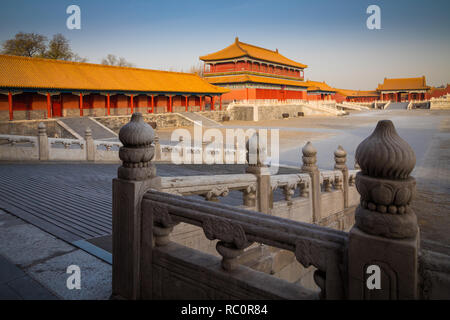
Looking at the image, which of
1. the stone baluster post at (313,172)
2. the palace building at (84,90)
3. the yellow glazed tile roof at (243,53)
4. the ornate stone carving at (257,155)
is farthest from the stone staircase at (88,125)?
the yellow glazed tile roof at (243,53)

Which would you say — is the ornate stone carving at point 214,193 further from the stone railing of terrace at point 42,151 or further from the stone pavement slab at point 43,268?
the stone railing of terrace at point 42,151

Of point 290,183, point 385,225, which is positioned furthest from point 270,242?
point 290,183

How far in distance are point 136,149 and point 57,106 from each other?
25.7 m

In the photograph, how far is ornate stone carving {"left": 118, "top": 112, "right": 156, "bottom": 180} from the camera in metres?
2.50

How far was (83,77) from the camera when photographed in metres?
25.9

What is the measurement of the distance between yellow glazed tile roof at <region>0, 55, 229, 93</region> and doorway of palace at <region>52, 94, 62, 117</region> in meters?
1.69

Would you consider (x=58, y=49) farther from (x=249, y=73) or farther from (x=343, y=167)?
(x=343, y=167)

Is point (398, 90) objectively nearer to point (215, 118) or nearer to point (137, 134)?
point (215, 118)

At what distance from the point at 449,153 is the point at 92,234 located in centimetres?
1698

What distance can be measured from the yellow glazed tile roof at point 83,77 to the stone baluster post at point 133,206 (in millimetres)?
22339

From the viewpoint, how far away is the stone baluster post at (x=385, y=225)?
4.91 feet

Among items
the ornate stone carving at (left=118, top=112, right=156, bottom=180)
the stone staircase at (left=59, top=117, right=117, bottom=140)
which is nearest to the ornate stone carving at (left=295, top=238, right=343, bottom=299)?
the ornate stone carving at (left=118, top=112, right=156, bottom=180)
